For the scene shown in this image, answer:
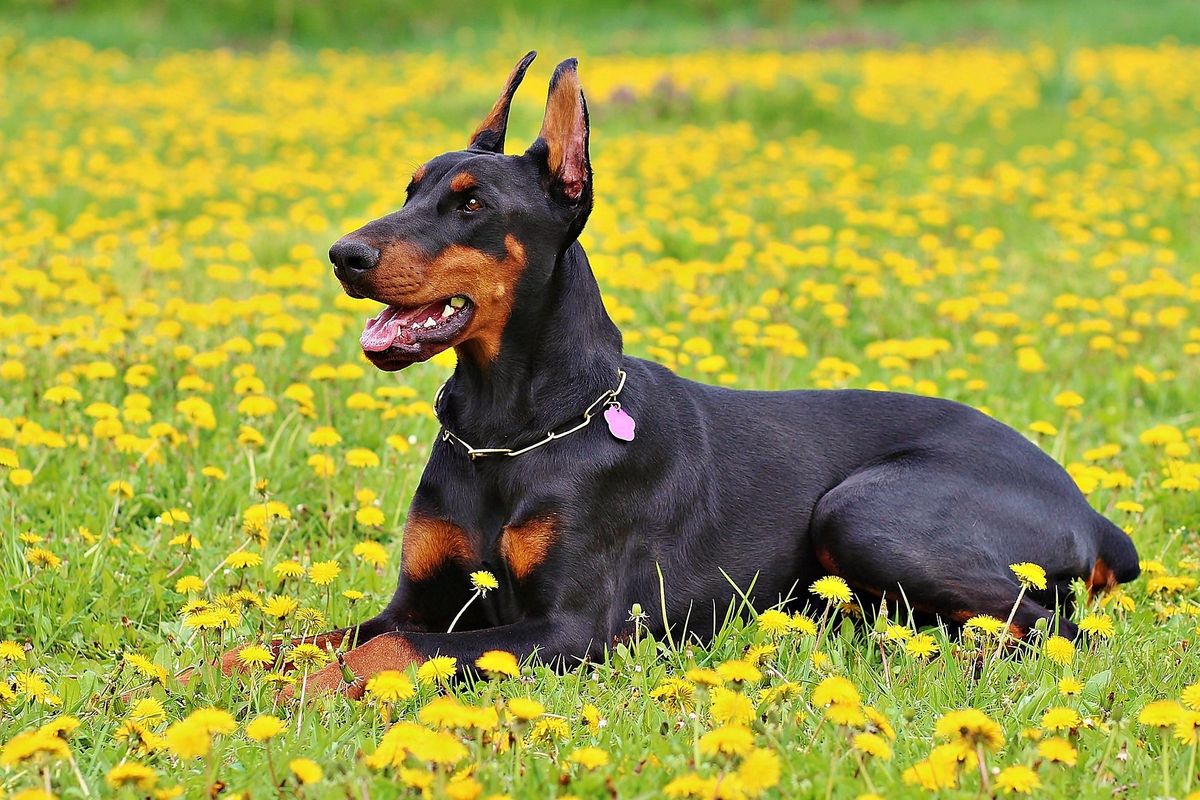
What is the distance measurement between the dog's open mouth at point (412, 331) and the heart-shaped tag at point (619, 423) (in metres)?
0.48

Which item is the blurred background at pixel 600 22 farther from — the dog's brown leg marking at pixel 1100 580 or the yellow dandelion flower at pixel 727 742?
the yellow dandelion flower at pixel 727 742

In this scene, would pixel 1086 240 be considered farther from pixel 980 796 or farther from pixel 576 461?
pixel 980 796

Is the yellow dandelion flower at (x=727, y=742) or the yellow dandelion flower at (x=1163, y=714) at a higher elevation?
the yellow dandelion flower at (x=727, y=742)

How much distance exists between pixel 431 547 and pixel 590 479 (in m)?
0.46

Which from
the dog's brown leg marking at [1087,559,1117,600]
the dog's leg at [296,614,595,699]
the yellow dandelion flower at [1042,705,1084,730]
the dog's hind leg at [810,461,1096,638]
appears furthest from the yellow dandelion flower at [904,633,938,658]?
the dog's brown leg marking at [1087,559,1117,600]

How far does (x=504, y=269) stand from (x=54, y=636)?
158 cm

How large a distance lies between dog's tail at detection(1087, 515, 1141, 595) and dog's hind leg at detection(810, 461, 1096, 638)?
8cm

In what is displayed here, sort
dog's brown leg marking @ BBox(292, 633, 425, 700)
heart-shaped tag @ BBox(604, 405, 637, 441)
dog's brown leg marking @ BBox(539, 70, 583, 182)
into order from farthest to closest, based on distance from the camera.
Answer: heart-shaped tag @ BBox(604, 405, 637, 441)
dog's brown leg marking @ BBox(539, 70, 583, 182)
dog's brown leg marking @ BBox(292, 633, 425, 700)

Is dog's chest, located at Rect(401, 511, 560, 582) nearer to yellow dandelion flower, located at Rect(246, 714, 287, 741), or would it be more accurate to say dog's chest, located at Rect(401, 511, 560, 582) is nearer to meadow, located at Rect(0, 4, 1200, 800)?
meadow, located at Rect(0, 4, 1200, 800)

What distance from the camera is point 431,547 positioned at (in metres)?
3.62

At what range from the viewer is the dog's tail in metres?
4.13

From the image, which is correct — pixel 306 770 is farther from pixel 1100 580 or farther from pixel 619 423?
pixel 1100 580

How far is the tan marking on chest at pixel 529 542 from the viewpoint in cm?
347

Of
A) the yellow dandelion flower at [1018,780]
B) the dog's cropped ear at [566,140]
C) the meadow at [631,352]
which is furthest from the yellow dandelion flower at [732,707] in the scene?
the dog's cropped ear at [566,140]
